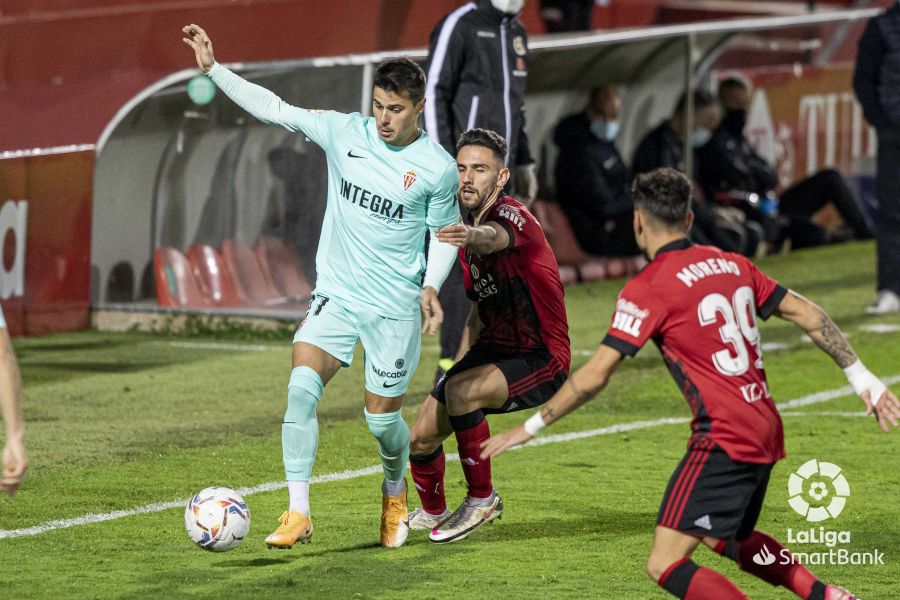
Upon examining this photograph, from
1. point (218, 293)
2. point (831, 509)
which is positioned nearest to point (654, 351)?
point (218, 293)

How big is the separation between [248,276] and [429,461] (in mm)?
5971

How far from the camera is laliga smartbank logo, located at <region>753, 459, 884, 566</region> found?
6.01 meters

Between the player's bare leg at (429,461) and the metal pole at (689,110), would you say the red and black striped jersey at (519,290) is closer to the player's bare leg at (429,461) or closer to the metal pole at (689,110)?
the player's bare leg at (429,461)

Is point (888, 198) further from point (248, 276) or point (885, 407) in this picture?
point (885, 407)

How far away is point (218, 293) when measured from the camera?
40.4 feet

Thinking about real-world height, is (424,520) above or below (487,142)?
below

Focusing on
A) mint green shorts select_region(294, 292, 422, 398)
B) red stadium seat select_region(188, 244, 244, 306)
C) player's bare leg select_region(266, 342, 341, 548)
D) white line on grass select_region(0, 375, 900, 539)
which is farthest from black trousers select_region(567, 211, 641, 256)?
player's bare leg select_region(266, 342, 341, 548)

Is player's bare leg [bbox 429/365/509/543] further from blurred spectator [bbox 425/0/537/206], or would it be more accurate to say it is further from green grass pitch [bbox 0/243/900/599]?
blurred spectator [bbox 425/0/537/206]

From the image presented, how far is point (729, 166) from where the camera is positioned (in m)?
15.5

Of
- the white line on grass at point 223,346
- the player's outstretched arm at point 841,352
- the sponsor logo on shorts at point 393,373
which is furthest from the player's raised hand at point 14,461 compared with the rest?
the white line on grass at point 223,346

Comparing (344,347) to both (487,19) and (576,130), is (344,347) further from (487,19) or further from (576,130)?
(576,130)

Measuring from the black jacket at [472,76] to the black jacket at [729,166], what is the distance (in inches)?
265

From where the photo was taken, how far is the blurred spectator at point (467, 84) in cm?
888

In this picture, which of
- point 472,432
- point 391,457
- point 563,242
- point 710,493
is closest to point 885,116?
point 563,242
